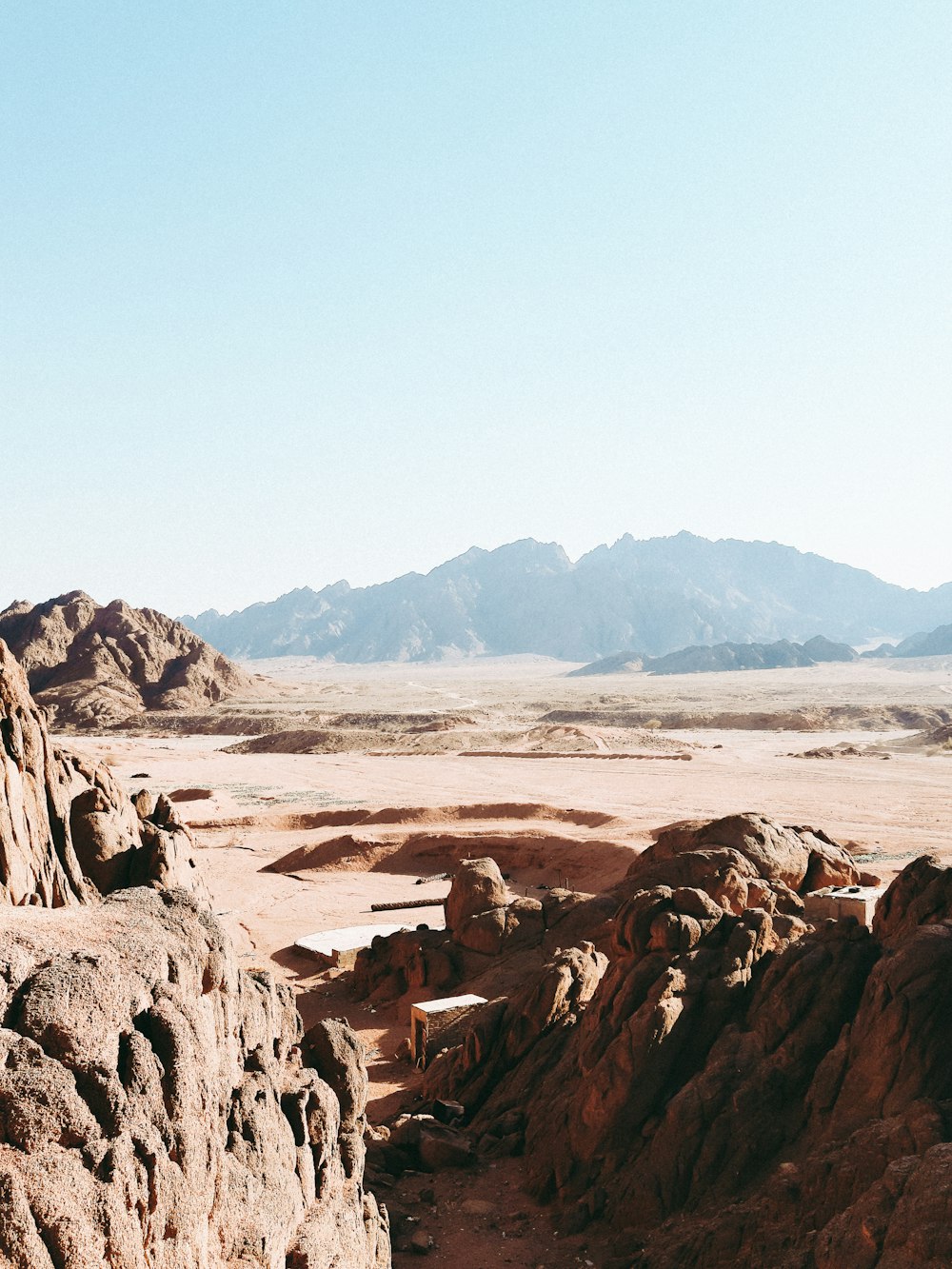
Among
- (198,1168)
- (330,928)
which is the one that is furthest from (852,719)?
(198,1168)

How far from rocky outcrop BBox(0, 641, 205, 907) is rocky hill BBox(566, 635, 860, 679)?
157 metres

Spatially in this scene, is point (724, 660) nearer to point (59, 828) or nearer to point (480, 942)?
point (480, 942)

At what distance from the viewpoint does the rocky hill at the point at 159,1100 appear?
5500 mm

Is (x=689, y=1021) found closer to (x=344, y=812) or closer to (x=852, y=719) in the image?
(x=344, y=812)

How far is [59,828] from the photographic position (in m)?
11.7

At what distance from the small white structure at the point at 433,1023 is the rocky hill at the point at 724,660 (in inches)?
6076

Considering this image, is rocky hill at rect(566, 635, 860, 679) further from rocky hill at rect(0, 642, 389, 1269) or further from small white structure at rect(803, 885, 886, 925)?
rocky hill at rect(0, 642, 389, 1269)

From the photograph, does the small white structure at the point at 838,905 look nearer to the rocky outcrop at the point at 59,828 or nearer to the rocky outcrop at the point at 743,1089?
the rocky outcrop at the point at 743,1089

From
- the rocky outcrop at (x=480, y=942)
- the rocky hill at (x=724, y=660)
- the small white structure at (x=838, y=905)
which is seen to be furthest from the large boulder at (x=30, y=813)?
the rocky hill at (x=724, y=660)

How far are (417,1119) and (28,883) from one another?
590 cm

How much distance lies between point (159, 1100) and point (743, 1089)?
20.9 feet

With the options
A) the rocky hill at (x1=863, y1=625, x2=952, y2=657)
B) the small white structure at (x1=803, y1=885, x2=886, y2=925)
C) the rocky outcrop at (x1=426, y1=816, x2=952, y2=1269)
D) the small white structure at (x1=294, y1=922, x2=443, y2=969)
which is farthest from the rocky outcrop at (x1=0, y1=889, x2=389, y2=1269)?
the rocky hill at (x1=863, y1=625, x2=952, y2=657)

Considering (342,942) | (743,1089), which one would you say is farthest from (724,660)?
(743,1089)

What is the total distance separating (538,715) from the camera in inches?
3538
